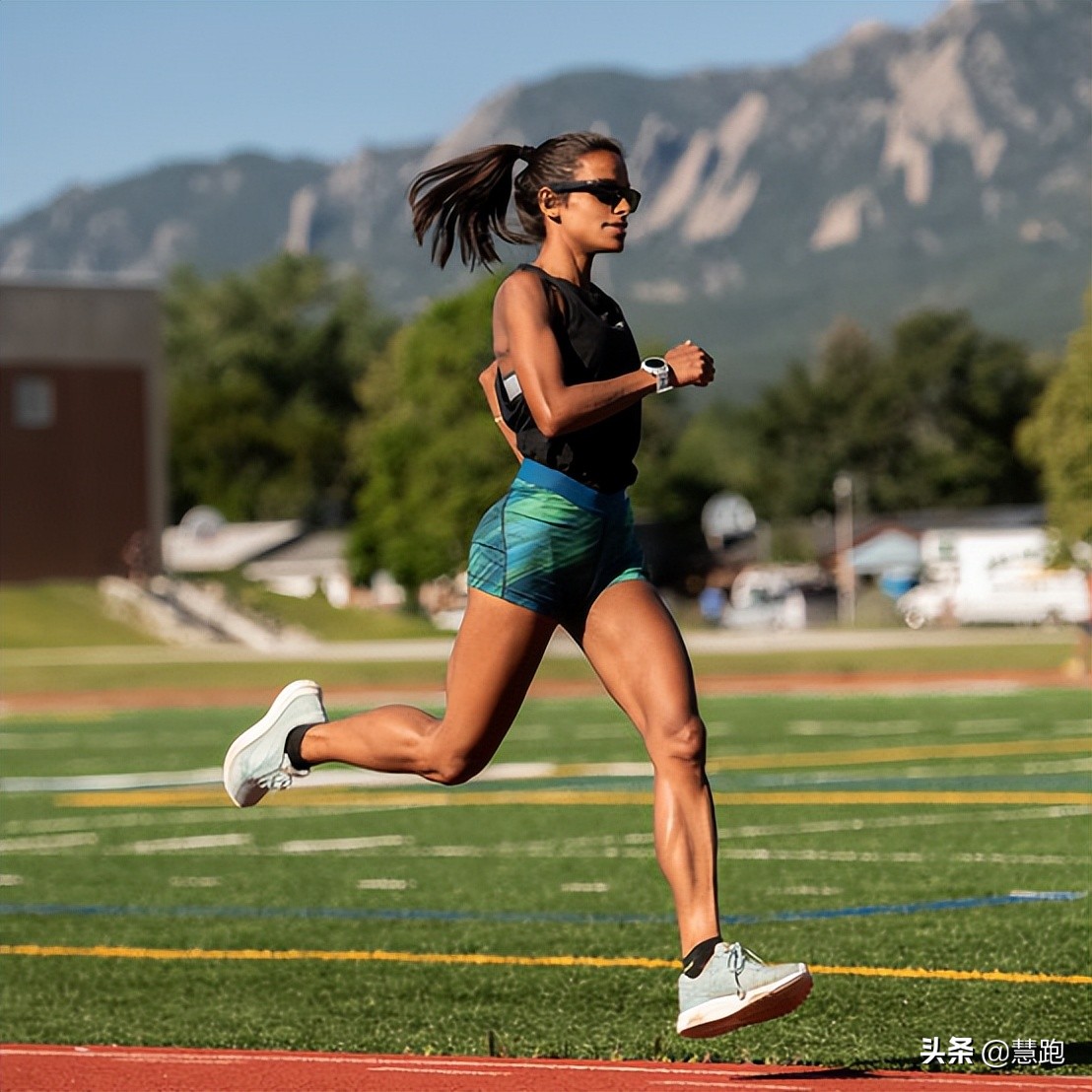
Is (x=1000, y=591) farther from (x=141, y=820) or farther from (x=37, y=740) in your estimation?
(x=141, y=820)

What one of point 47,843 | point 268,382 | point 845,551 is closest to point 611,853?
point 47,843

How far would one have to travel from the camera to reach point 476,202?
22.3 ft

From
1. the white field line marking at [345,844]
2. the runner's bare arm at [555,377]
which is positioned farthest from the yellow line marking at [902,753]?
the runner's bare arm at [555,377]

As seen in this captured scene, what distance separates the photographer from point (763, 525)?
436 feet

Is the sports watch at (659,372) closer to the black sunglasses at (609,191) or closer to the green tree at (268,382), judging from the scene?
the black sunglasses at (609,191)

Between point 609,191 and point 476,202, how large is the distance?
1.79ft

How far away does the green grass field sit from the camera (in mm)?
8273

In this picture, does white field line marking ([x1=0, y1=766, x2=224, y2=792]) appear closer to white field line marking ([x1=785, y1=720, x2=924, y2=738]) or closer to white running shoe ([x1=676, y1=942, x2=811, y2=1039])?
white field line marking ([x1=785, y1=720, x2=924, y2=738])

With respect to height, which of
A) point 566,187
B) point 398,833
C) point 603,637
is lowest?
point 398,833

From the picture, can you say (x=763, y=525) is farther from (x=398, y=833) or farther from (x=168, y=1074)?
(x=168, y=1074)

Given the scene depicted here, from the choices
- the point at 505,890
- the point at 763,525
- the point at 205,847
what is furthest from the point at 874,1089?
the point at 763,525

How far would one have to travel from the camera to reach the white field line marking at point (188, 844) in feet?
47.5

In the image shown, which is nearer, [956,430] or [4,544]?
[4,544]

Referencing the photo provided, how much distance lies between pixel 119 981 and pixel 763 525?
4894 inches
